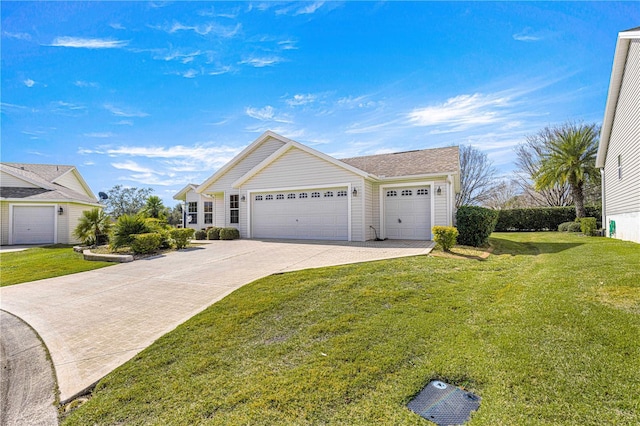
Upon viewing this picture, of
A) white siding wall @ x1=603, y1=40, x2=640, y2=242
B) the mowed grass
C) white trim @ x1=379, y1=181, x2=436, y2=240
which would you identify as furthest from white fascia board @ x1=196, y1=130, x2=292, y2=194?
white siding wall @ x1=603, y1=40, x2=640, y2=242

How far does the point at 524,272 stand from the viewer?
703 cm

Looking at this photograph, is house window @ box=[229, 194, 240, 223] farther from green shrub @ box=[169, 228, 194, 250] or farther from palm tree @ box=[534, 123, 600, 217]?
palm tree @ box=[534, 123, 600, 217]

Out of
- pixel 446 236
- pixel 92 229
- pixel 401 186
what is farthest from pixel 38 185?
pixel 446 236

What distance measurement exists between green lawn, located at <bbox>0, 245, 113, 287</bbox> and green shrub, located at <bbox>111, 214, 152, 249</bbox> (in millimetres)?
1301

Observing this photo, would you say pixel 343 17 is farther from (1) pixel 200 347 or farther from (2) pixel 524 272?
(1) pixel 200 347

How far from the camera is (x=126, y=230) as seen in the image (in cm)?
1223

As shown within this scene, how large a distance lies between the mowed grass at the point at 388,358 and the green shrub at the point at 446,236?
4219 mm

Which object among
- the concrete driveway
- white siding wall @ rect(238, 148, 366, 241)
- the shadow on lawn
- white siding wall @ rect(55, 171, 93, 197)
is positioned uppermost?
white siding wall @ rect(55, 171, 93, 197)

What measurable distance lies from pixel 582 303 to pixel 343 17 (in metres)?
11.1

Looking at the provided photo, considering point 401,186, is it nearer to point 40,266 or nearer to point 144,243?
point 144,243

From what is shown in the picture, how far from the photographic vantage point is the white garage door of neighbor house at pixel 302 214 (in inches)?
562

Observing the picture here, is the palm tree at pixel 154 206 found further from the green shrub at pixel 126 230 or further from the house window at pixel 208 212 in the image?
the green shrub at pixel 126 230

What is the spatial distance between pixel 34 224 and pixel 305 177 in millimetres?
18095

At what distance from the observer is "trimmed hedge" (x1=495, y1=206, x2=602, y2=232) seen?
22.3 meters
